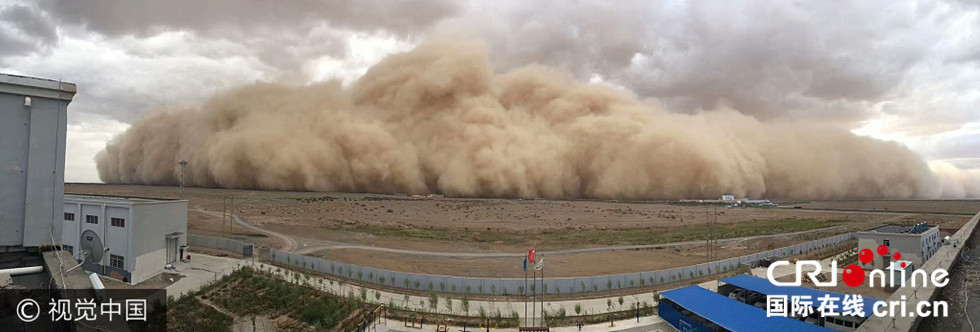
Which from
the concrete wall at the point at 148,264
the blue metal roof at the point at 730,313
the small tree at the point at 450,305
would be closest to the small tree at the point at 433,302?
the small tree at the point at 450,305

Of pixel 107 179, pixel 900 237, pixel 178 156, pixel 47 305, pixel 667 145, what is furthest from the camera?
pixel 107 179

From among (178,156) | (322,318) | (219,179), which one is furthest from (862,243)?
(178,156)

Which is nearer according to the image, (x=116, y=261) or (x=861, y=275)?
(x=116, y=261)

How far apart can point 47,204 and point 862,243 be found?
36517mm

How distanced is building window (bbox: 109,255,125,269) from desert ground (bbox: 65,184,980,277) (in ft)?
32.9

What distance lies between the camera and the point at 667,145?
258 ft

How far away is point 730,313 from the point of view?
1677 centimetres

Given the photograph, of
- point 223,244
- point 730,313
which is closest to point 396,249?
point 223,244

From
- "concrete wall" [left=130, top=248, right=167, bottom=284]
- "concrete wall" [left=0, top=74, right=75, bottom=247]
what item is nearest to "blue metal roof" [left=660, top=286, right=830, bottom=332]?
"concrete wall" [left=0, top=74, right=75, bottom=247]

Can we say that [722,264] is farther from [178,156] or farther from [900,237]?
[178,156]

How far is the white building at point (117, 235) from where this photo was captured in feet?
72.4

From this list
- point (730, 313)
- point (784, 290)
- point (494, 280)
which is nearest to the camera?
point (730, 313)

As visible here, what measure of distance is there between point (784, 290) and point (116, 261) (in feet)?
91.0

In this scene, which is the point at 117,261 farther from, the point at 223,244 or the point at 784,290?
the point at 784,290
